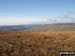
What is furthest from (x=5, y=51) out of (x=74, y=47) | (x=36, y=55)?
(x=74, y=47)

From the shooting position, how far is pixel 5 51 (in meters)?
14.5

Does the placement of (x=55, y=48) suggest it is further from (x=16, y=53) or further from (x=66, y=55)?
(x=16, y=53)

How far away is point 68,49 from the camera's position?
1628 cm

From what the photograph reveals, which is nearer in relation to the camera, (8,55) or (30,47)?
(8,55)

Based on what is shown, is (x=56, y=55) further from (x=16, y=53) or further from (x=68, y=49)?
(x=16, y=53)

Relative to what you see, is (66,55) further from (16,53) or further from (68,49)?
(16,53)

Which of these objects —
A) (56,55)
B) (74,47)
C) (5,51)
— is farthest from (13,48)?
(74,47)

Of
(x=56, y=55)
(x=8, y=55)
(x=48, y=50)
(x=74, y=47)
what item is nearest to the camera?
(x=8, y=55)

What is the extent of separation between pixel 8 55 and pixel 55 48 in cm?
659

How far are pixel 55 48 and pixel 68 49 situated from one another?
5.85 ft

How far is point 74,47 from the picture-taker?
17.0 meters

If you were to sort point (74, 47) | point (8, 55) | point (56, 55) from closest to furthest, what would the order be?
1. point (8, 55)
2. point (56, 55)
3. point (74, 47)

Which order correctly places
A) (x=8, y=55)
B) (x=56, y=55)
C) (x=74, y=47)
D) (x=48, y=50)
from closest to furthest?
(x=8, y=55)
(x=56, y=55)
(x=48, y=50)
(x=74, y=47)

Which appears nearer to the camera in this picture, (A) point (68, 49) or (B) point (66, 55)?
(B) point (66, 55)
